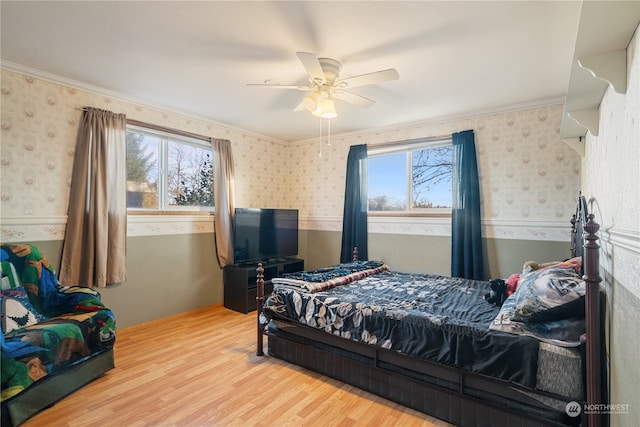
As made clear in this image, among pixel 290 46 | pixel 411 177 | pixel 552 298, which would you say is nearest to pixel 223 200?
pixel 290 46

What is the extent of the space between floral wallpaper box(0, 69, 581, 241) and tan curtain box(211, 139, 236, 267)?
19 centimetres

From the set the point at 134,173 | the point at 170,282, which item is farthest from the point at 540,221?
the point at 134,173

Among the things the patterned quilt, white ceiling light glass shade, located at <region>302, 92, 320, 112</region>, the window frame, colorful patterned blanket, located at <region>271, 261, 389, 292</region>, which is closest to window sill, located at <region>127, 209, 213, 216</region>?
the window frame

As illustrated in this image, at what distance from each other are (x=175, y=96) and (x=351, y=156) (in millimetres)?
2483

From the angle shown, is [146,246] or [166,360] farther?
[146,246]

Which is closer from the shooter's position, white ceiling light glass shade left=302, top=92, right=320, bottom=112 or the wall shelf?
the wall shelf

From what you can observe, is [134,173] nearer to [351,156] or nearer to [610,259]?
[351,156]

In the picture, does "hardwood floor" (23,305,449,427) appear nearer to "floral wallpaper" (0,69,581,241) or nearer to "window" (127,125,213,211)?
"floral wallpaper" (0,69,581,241)

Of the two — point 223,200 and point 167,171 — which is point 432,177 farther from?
point 167,171

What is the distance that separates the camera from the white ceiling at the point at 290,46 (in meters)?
1.92

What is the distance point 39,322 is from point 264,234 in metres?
2.63

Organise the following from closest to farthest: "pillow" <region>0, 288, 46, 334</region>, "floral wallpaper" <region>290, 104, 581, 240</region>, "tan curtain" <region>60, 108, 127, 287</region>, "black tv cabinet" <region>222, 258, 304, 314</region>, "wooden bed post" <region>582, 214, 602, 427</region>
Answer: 1. "wooden bed post" <region>582, 214, 602, 427</region>
2. "pillow" <region>0, 288, 46, 334</region>
3. "tan curtain" <region>60, 108, 127, 287</region>
4. "floral wallpaper" <region>290, 104, 581, 240</region>
5. "black tv cabinet" <region>222, 258, 304, 314</region>

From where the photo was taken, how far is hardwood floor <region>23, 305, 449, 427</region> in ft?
6.52

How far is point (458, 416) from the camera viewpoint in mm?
1910
